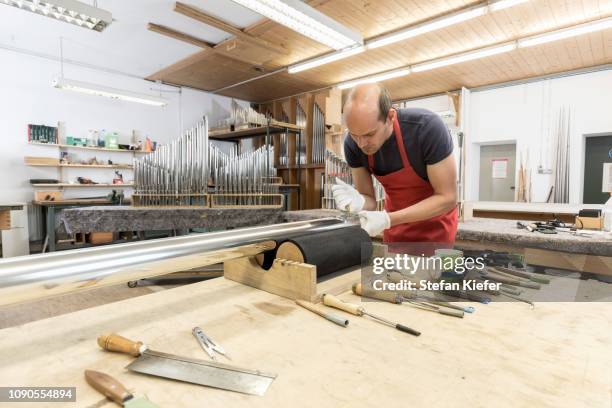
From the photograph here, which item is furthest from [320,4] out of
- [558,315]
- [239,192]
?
[558,315]

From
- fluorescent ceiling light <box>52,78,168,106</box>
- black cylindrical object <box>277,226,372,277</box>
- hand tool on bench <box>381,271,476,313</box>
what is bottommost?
hand tool on bench <box>381,271,476,313</box>

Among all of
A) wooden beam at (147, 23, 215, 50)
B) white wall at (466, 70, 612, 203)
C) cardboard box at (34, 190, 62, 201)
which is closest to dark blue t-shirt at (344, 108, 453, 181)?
wooden beam at (147, 23, 215, 50)

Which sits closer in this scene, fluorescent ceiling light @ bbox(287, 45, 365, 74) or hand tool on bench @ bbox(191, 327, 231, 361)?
hand tool on bench @ bbox(191, 327, 231, 361)

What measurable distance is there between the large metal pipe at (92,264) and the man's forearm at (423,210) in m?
0.69

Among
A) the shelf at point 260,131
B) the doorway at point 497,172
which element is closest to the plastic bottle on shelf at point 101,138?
the shelf at point 260,131

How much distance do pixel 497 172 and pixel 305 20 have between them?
184 inches

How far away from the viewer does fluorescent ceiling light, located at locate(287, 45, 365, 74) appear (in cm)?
414

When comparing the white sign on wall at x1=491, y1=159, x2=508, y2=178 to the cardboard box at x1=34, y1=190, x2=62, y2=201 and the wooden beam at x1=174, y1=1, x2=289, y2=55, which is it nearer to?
the wooden beam at x1=174, y1=1, x2=289, y2=55

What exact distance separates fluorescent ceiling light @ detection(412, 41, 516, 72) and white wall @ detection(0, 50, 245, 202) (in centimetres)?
465

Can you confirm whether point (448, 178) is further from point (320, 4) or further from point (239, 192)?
point (239, 192)

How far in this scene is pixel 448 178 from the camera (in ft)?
4.60

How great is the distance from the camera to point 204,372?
59cm

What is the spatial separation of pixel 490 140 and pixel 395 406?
6.38 metres

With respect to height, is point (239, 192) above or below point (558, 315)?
above
